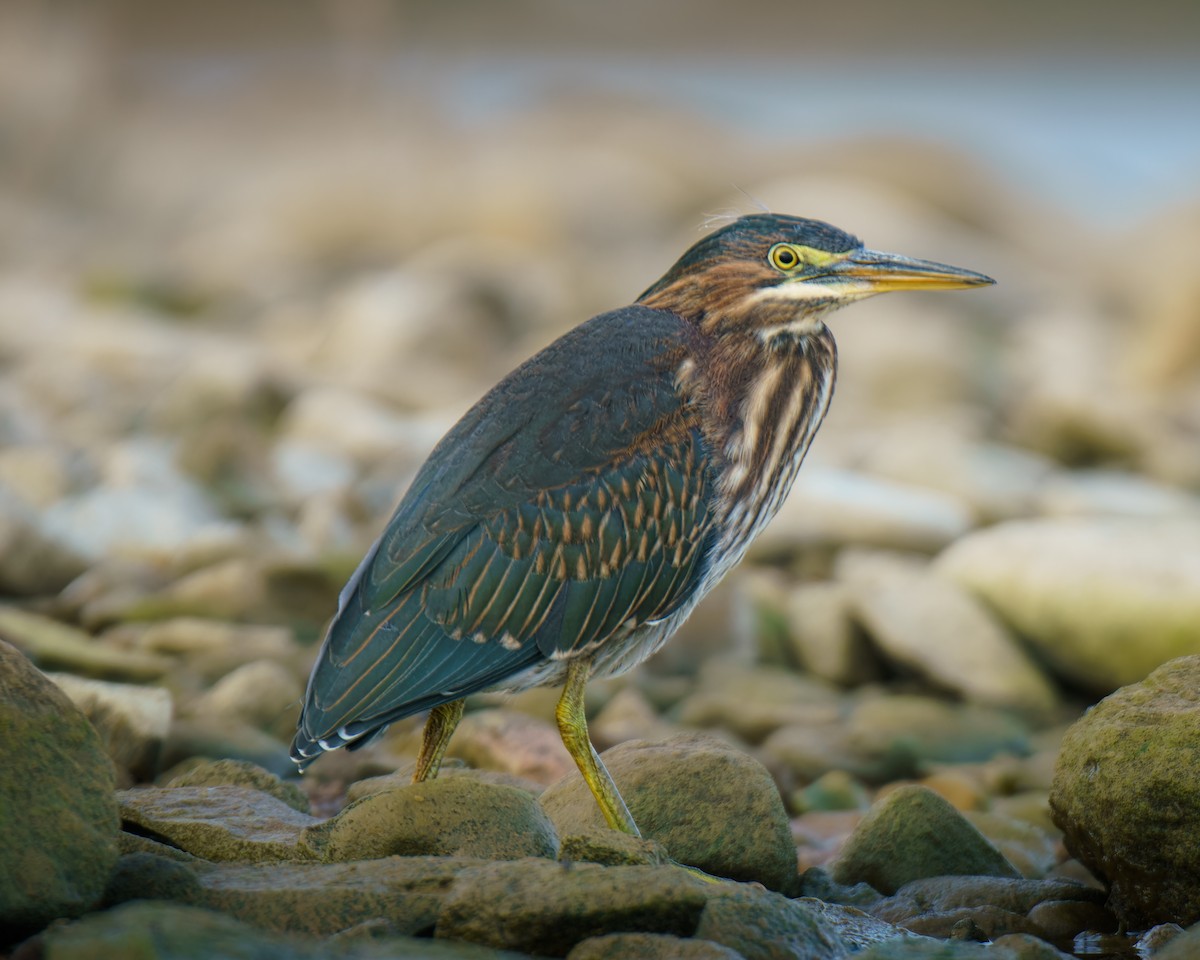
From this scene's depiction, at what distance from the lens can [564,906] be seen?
3217 millimetres

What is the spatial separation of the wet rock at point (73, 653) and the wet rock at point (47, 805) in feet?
8.24

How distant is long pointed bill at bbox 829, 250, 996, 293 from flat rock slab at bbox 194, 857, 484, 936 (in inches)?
87.2

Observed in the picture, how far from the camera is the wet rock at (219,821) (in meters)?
3.99

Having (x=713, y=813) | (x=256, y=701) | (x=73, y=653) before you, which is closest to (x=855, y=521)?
(x=256, y=701)

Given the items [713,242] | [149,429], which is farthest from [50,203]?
[713,242]

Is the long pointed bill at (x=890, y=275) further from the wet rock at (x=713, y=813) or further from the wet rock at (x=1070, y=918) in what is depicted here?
the wet rock at (x=1070, y=918)

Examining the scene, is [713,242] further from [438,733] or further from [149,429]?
[149,429]

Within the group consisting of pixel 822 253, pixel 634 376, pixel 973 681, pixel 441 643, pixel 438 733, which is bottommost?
pixel 973 681

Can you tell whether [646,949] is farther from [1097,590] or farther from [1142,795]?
[1097,590]

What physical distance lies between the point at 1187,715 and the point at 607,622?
1.55 meters

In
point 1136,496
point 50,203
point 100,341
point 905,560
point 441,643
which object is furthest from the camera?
point 50,203

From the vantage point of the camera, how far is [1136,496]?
31.8 ft

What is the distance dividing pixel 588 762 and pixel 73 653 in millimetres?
2703

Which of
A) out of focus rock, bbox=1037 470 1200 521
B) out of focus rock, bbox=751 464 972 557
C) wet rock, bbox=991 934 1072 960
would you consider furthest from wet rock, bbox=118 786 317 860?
out of focus rock, bbox=1037 470 1200 521
